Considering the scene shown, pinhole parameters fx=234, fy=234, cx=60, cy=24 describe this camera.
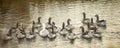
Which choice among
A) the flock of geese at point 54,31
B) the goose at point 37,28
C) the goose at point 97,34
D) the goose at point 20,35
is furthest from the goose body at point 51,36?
the goose at point 97,34

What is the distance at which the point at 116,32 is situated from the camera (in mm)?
1982

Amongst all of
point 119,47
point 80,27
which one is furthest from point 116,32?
point 80,27

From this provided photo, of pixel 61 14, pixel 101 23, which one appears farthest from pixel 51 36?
pixel 101 23

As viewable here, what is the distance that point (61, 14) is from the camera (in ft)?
6.90

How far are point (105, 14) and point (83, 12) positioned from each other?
0.19 meters

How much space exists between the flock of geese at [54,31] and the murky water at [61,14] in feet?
0.12

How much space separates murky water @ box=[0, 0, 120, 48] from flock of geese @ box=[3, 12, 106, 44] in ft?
0.12

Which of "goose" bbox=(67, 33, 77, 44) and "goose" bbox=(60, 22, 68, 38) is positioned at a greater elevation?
"goose" bbox=(60, 22, 68, 38)

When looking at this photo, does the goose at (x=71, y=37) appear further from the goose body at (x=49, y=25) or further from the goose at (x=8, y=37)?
the goose at (x=8, y=37)

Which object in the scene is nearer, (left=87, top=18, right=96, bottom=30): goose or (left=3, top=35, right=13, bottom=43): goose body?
(left=87, top=18, right=96, bottom=30): goose

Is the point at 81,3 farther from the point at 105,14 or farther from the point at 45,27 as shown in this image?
the point at 45,27

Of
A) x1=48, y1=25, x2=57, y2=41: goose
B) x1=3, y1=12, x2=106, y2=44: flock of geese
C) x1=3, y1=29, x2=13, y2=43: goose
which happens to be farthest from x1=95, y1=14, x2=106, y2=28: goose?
x1=3, y1=29, x2=13, y2=43: goose

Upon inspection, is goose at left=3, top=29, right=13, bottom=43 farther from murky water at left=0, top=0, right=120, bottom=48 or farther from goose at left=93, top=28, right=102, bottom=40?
goose at left=93, top=28, right=102, bottom=40

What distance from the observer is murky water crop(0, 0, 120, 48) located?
78.6 inches
